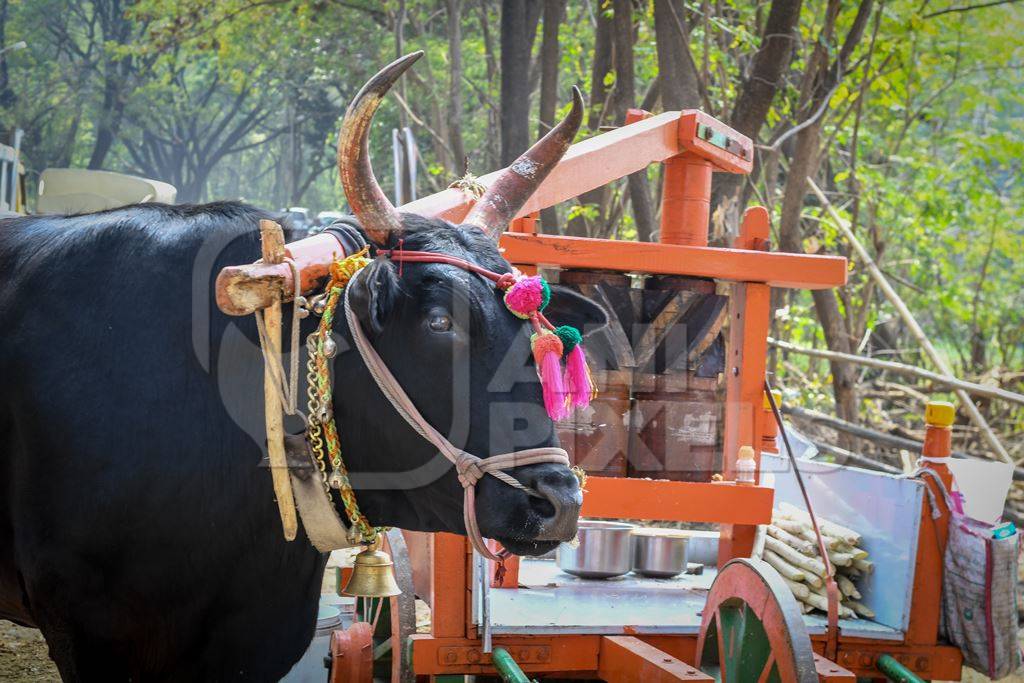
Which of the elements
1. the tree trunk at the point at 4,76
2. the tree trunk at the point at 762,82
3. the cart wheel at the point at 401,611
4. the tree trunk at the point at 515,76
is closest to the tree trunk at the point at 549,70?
the tree trunk at the point at 515,76

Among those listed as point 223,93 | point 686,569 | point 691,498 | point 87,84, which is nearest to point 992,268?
point 686,569

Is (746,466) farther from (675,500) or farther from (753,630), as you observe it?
(753,630)

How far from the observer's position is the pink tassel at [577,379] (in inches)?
97.3

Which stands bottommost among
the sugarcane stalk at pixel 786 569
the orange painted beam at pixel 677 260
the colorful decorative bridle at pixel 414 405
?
the sugarcane stalk at pixel 786 569

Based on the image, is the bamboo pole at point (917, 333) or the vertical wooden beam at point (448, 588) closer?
the vertical wooden beam at point (448, 588)

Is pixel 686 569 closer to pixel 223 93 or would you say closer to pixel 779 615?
pixel 779 615

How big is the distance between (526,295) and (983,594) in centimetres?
235

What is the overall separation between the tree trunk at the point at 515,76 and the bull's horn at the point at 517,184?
235 inches

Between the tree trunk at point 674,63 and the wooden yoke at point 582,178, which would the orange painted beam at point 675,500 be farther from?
the tree trunk at point 674,63

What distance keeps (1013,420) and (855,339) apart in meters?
1.74

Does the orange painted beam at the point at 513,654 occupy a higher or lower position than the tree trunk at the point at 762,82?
lower

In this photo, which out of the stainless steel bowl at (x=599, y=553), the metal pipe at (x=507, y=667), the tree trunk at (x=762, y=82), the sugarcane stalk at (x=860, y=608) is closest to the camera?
the metal pipe at (x=507, y=667)

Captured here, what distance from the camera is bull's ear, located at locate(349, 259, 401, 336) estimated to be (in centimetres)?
238

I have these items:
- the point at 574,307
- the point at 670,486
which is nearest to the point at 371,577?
the point at 574,307
